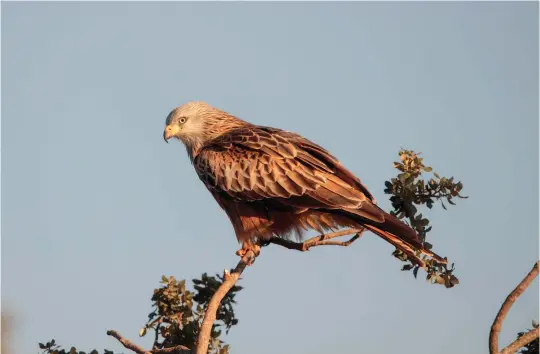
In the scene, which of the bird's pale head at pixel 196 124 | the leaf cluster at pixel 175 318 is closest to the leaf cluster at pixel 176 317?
the leaf cluster at pixel 175 318

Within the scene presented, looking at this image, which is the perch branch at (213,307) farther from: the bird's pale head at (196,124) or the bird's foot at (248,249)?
the bird's pale head at (196,124)

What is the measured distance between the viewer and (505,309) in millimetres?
6141

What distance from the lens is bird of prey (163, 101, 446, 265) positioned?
366 inches

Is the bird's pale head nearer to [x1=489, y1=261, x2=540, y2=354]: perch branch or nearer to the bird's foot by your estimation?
the bird's foot

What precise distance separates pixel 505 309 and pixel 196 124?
6.34 meters

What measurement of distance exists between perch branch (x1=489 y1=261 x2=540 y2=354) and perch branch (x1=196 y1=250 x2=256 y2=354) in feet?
7.47

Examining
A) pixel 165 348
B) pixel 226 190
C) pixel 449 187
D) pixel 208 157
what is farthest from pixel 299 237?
pixel 165 348

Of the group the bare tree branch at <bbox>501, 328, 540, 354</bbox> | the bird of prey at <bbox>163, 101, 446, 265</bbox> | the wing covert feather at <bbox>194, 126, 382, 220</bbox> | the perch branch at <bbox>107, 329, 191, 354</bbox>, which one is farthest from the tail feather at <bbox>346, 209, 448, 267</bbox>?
the perch branch at <bbox>107, 329, 191, 354</bbox>

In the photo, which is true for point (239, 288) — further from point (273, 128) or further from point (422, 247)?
point (273, 128)

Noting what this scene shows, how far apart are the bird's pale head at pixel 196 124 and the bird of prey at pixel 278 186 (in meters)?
0.32

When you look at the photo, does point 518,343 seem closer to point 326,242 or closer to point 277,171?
point 326,242

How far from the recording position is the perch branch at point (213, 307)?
614cm

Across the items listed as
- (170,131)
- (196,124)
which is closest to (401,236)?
(196,124)

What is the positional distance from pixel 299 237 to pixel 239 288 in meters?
2.22
